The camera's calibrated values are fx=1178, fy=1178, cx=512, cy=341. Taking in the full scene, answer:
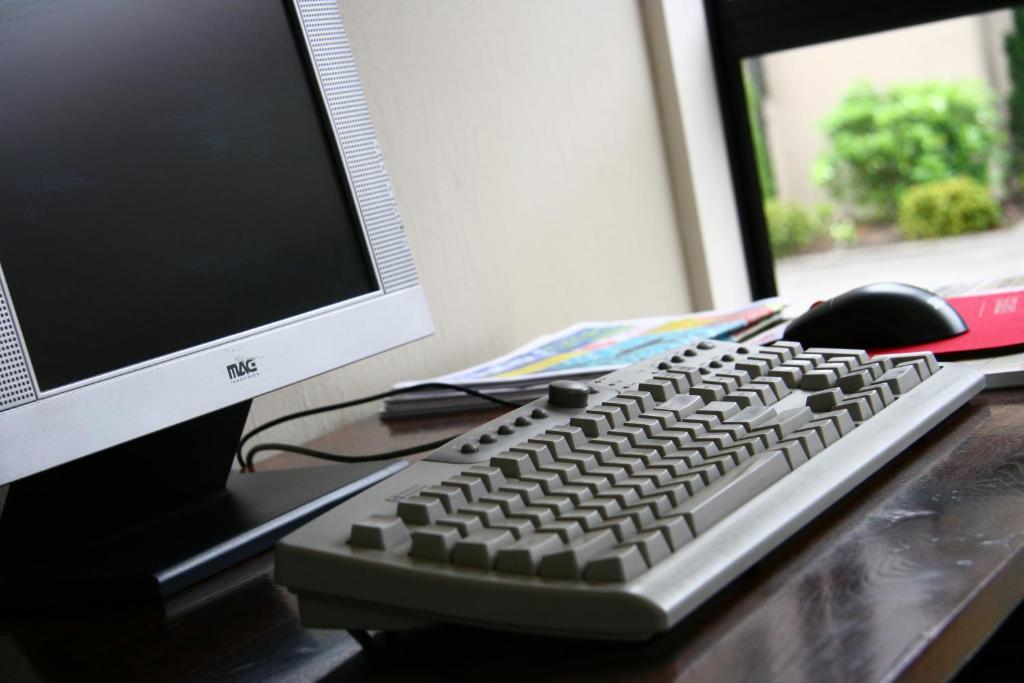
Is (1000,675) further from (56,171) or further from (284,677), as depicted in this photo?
(56,171)

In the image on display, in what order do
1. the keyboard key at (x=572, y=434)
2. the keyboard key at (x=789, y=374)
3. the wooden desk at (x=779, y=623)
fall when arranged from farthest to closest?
the keyboard key at (x=789, y=374), the keyboard key at (x=572, y=434), the wooden desk at (x=779, y=623)

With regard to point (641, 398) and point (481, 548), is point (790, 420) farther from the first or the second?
point (481, 548)

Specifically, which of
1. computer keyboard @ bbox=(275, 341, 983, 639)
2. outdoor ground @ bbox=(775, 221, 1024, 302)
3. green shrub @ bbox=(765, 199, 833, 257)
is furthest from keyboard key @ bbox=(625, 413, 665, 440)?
green shrub @ bbox=(765, 199, 833, 257)

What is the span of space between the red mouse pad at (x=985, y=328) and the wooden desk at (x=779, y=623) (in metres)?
0.17

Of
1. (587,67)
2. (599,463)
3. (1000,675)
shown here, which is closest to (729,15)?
(587,67)

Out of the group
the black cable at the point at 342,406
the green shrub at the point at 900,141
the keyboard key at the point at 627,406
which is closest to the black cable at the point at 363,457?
the black cable at the point at 342,406

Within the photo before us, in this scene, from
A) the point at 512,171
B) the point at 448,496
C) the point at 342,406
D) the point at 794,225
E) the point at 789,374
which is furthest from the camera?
the point at 794,225

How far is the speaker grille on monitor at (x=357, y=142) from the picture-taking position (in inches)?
39.9

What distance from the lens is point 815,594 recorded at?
0.57 meters

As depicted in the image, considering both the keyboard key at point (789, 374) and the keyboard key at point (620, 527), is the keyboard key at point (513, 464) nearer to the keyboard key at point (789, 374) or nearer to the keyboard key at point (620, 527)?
the keyboard key at point (620, 527)

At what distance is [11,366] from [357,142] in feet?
1.27

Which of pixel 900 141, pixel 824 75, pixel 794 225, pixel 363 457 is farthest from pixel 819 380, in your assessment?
pixel 824 75

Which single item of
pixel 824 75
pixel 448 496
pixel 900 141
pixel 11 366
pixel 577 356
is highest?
→ pixel 11 366

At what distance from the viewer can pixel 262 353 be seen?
2.92 ft
